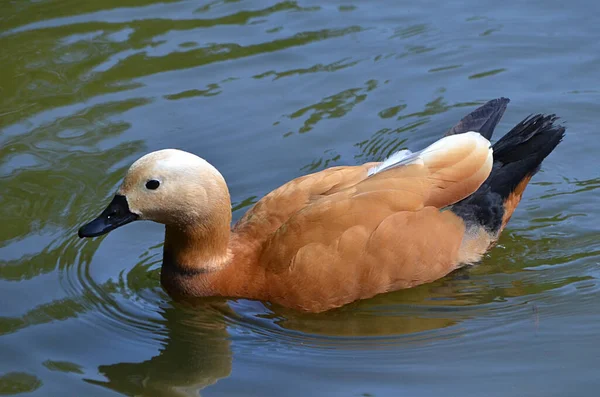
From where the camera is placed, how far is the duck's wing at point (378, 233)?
20.1 ft

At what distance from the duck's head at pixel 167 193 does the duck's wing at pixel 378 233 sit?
1.53ft

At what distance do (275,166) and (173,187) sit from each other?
1.81 m

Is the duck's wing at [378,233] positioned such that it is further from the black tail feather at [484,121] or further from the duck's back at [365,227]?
the black tail feather at [484,121]

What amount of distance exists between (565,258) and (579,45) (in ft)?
9.50

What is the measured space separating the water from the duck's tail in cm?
28

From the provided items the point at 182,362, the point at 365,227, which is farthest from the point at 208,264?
the point at 365,227

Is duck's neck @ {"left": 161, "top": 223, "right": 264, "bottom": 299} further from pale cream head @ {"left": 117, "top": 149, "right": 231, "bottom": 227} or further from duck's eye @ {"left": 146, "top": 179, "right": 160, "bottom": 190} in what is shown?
duck's eye @ {"left": 146, "top": 179, "right": 160, "bottom": 190}

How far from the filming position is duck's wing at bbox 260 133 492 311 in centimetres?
614

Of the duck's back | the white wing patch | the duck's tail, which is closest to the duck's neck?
the duck's back

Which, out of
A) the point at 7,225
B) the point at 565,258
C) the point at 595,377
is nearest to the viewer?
the point at 595,377

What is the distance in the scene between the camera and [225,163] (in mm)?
7773

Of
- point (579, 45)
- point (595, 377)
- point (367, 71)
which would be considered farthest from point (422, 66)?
point (595, 377)

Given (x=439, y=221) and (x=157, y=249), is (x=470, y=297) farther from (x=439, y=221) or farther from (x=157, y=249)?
(x=157, y=249)

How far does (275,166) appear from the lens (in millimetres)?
7727
